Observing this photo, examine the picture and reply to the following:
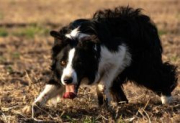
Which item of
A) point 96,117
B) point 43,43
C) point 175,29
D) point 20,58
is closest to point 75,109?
point 96,117

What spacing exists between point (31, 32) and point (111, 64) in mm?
10033

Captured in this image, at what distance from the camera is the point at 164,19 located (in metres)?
19.3

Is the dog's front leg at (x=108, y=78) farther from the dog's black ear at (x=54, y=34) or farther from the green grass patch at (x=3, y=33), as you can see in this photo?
the green grass patch at (x=3, y=33)

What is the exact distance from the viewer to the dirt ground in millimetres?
Result: 6797

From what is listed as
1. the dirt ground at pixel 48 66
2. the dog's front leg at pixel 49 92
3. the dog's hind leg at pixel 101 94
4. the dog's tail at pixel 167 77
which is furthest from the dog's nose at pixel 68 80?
the dog's tail at pixel 167 77

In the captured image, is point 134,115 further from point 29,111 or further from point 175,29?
point 175,29

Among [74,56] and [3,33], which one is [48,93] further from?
[3,33]

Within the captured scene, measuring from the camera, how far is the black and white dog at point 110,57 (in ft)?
21.3

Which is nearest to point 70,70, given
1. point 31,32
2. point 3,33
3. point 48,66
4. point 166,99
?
point 166,99

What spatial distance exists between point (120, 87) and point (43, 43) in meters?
7.66

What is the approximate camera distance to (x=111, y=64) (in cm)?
710

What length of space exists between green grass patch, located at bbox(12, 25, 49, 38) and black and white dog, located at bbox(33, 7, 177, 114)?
29.3ft

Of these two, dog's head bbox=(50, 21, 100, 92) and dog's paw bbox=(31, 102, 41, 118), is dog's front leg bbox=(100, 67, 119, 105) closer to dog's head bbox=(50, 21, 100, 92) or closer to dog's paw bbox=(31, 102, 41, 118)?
dog's head bbox=(50, 21, 100, 92)

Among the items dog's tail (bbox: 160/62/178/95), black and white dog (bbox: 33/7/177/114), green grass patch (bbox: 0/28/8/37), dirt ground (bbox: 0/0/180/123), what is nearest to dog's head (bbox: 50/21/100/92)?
black and white dog (bbox: 33/7/177/114)
